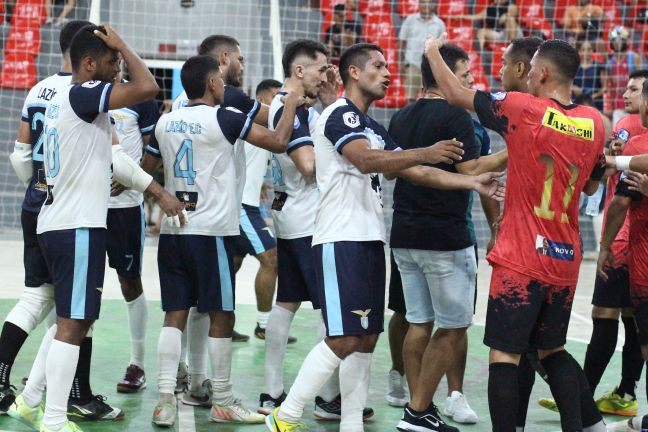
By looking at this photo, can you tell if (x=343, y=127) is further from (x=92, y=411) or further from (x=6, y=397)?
(x=6, y=397)

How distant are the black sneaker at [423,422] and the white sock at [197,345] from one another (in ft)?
4.46

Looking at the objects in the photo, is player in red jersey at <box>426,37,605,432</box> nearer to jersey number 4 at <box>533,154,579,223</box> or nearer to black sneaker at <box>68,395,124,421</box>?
jersey number 4 at <box>533,154,579,223</box>

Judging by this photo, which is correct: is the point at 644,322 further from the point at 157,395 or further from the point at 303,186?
the point at 157,395

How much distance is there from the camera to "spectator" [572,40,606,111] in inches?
622

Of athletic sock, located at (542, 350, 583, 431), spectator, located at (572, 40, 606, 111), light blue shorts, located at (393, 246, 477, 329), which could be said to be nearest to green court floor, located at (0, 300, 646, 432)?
light blue shorts, located at (393, 246, 477, 329)

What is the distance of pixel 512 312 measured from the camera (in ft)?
16.8

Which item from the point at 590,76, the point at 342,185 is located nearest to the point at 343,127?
the point at 342,185

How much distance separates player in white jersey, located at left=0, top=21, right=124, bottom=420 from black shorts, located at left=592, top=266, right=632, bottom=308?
3.10m

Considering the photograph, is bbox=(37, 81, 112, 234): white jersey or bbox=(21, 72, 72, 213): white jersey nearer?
bbox=(37, 81, 112, 234): white jersey

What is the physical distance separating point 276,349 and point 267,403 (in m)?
0.34

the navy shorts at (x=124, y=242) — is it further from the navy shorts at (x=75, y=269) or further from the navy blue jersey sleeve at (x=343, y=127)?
the navy blue jersey sleeve at (x=343, y=127)

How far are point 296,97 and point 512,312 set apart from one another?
1.88m

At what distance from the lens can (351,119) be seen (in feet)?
18.0

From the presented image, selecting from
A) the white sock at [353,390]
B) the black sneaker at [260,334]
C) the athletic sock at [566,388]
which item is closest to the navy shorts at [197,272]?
the white sock at [353,390]
